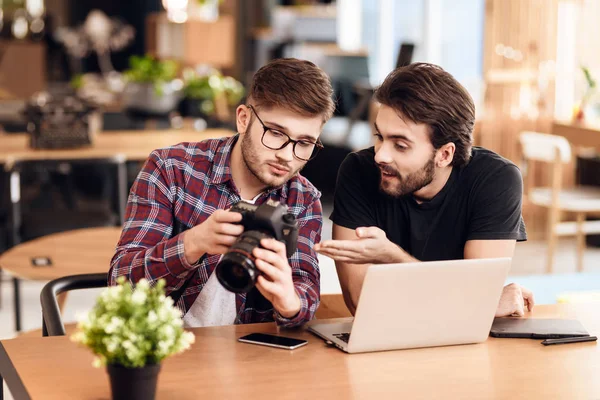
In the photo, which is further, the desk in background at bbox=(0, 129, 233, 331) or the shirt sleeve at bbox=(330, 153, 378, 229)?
the desk in background at bbox=(0, 129, 233, 331)

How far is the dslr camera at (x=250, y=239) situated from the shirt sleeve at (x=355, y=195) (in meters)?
0.55

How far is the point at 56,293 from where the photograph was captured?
6.63 ft

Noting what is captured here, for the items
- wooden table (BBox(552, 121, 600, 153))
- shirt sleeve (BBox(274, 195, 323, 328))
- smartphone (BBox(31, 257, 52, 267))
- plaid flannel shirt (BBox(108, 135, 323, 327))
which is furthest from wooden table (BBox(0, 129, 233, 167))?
shirt sleeve (BBox(274, 195, 323, 328))

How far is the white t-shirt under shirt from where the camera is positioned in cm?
187

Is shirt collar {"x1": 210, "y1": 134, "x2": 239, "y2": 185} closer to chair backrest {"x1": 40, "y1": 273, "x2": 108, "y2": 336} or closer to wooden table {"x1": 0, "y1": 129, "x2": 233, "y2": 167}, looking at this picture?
chair backrest {"x1": 40, "y1": 273, "x2": 108, "y2": 336}

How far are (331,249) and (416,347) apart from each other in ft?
0.79

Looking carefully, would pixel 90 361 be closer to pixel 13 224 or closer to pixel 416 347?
pixel 416 347

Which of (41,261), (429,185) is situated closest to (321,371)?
(429,185)

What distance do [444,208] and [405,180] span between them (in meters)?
0.16

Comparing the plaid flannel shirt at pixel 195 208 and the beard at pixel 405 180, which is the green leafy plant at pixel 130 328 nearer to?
the plaid flannel shirt at pixel 195 208

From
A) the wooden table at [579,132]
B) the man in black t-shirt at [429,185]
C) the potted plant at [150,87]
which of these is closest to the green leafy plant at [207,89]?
the potted plant at [150,87]

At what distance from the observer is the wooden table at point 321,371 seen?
54.0 inches

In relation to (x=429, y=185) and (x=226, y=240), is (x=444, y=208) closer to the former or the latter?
(x=429, y=185)

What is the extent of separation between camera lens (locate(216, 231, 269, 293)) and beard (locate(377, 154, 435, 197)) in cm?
58
